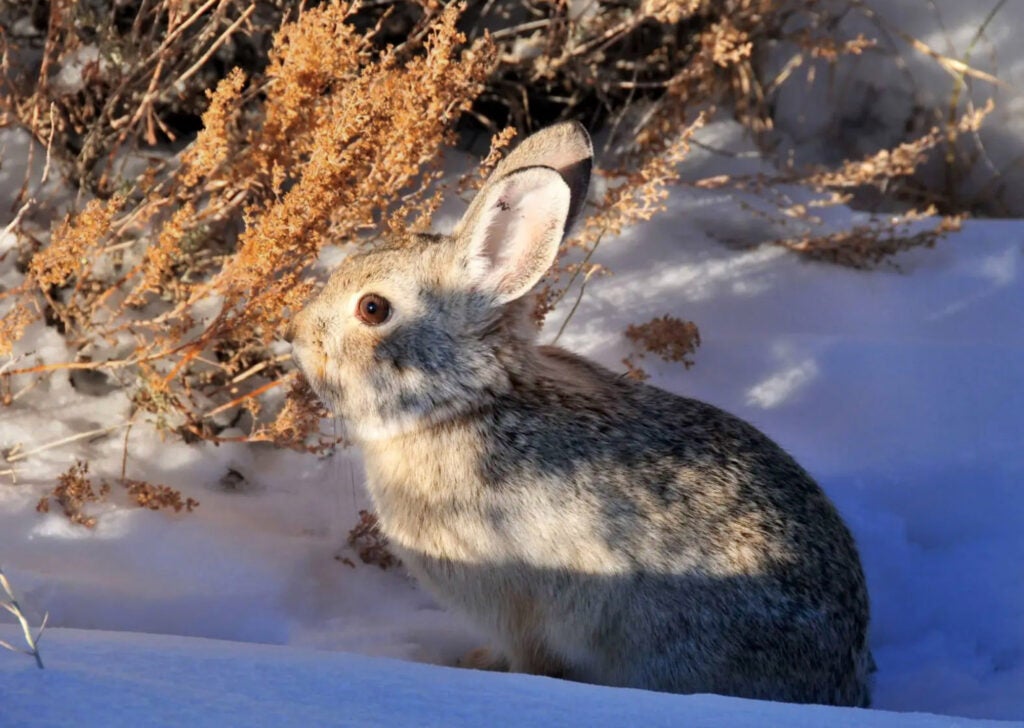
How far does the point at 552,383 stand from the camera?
293 centimetres

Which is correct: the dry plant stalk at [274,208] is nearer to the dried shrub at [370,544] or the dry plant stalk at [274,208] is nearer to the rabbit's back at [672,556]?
the dried shrub at [370,544]

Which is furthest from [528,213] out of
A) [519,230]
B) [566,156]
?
[566,156]

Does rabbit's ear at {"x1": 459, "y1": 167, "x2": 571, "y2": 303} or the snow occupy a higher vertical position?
rabbit's ear at {"x1": 459, "y1": 167, "x2": 571, "y2": 303}

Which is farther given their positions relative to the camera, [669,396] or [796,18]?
[796,18]

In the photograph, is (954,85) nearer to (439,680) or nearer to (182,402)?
(182,402)

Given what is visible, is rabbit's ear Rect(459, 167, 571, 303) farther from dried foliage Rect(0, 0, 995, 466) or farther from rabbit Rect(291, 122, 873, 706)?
dried foliage Rect(0, 0, 995, 466)

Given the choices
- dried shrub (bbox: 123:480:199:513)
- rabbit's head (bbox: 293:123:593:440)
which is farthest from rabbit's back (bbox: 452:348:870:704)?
dried shrub (bbox: 123:480:199:513)

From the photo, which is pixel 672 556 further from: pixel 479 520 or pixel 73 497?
pixel 73 497

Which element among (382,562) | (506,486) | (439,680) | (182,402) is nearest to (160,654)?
(439,680)

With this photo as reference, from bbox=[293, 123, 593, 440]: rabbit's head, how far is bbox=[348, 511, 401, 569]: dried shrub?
1.83ft

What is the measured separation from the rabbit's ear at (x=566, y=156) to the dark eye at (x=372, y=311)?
0.24 metres

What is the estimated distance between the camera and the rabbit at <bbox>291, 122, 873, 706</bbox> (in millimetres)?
2711

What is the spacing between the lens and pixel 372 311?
286 cm

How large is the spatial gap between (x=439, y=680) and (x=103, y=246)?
210cm
